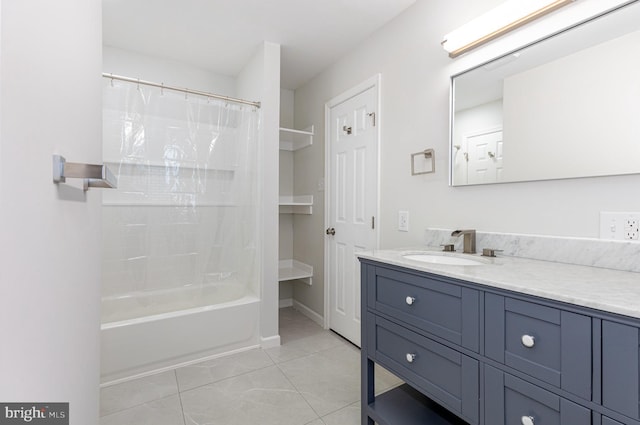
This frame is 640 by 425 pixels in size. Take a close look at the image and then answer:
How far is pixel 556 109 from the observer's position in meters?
1.32

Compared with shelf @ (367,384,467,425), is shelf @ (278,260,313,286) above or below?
above

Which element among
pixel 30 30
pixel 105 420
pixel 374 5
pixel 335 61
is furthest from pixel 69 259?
pixel 335 61

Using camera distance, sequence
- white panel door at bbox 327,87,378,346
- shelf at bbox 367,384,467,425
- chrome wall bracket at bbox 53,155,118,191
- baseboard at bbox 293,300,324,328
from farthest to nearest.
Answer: baseboard at bbox 293,300,324,328 < white panel door at bbox 327,87,378,346 < shelf at bbox 367,384,467,425 < chrome wall bracket at bbox 53,155,118,191

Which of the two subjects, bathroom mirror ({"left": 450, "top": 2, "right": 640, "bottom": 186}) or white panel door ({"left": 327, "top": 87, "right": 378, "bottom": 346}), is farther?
white panel door ({"left": 327, "top": 87, "right": 378, "bottom": 346})

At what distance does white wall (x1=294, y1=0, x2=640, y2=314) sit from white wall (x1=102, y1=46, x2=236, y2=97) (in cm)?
121

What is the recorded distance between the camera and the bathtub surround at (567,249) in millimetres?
1111

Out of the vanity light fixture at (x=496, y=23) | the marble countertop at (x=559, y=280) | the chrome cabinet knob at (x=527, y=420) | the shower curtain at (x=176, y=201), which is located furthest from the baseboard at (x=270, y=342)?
the vanity light fixture at (x=496, y=23)

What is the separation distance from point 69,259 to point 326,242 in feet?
7.38

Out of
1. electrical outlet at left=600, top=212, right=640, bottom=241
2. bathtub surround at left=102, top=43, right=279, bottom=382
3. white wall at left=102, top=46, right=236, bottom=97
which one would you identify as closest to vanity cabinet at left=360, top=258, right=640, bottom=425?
electrical outlet at left=600, top=212, right=640, bottom=241

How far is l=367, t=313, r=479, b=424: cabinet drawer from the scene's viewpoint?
1054mm

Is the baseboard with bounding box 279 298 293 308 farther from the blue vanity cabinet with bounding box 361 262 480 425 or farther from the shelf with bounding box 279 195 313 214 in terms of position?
the blue vanity cabinet with bounding box 361 262 480 425

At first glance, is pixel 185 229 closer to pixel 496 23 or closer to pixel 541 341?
pixel 541 341

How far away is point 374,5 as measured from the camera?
2.00 meters

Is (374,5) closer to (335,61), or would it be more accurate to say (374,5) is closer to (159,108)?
(335,61)
